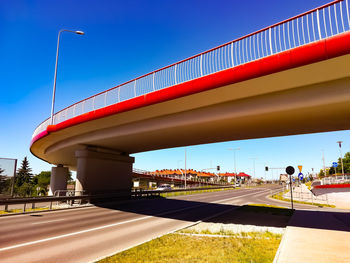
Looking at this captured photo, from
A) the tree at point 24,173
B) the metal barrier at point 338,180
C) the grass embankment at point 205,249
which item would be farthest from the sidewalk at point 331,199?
the tree at point 24,173

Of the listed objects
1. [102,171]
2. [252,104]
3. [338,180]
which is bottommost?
[338,180]

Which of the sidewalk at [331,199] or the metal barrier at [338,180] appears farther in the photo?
the metal barrier at [338,180]

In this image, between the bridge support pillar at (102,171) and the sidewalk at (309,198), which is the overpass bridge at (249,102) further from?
the sidewalk at (309,198)

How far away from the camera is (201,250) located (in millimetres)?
6426

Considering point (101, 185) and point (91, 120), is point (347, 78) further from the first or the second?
point (101, 185)

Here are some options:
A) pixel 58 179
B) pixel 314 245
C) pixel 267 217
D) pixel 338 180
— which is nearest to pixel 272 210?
pixel 267 217

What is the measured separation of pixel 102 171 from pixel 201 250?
16.8 meters

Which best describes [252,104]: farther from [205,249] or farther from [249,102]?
[205,249]

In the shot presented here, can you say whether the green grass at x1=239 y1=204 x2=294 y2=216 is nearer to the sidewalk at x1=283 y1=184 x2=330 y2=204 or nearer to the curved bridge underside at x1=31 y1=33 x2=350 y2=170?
the curved bridge underside at x1=31 y1=33 x2=350 y2=170

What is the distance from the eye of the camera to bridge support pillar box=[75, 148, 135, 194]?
791 inches

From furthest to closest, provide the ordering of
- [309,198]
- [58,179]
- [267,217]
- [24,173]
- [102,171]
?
1. [24,173]
2. [58,179]
3. [309,198]
4. [102,171]
5. [267,217]

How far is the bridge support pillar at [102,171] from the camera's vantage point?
2009cm

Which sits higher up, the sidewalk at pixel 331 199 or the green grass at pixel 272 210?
the green grass at pixel 272 210

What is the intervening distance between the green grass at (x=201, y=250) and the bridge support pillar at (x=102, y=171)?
1433 cm
